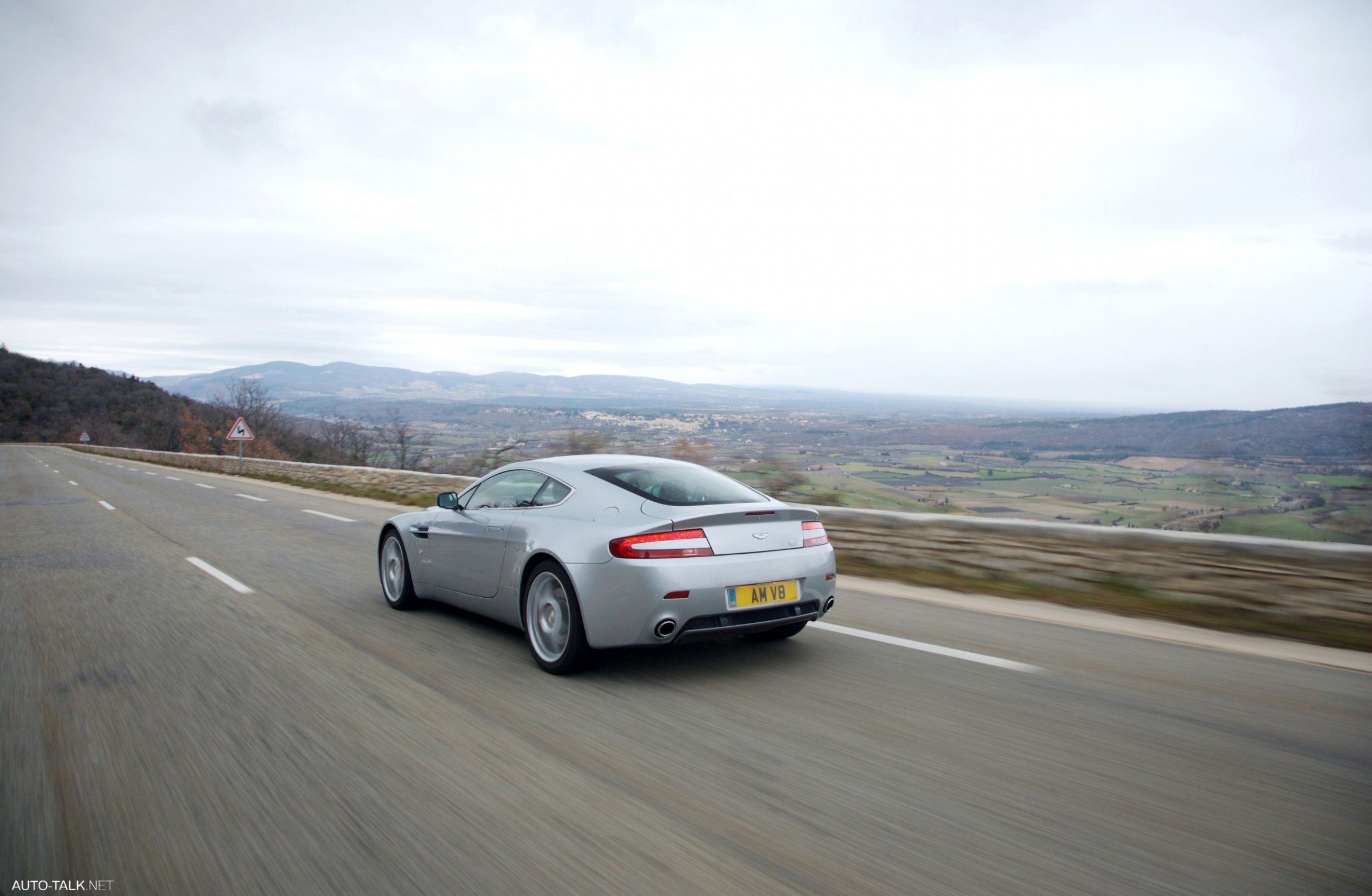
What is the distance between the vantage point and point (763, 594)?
4.58 meters

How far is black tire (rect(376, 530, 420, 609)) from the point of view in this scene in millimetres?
6496

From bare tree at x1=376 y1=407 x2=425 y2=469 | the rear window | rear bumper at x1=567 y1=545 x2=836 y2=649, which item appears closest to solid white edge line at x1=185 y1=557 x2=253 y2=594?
the rear window

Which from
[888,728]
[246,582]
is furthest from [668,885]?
[246,582]

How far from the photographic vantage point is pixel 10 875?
2.56 m

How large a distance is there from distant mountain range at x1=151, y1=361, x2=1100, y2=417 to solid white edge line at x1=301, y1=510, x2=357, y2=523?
27.7 ft

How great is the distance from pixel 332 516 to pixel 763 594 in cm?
1205

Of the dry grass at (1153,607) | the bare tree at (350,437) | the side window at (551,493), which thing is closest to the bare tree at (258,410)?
the bare tree at (350,437)

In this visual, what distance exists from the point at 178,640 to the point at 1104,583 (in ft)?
22.8

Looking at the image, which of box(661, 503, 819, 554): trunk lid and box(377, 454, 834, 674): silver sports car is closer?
box(377, 454, 834, 674): silver sports car

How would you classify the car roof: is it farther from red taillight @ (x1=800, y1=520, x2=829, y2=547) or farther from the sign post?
the sign post

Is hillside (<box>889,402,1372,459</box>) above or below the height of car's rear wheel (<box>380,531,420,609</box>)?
above

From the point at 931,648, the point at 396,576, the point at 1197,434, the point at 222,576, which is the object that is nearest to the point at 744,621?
the point at 931,648

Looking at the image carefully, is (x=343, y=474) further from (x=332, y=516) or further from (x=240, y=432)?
(x=332, y=516)

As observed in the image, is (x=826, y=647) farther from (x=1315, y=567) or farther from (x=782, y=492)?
(x=782, y=492)
